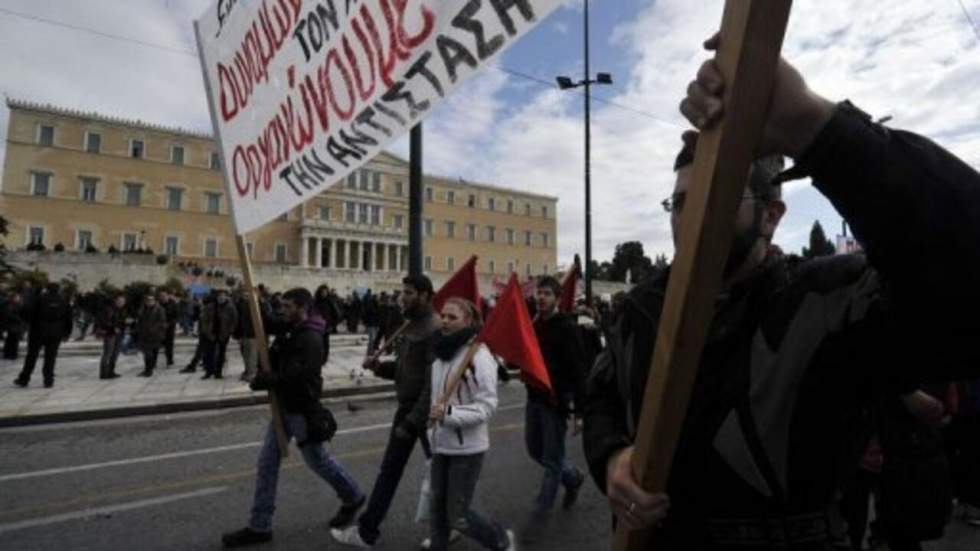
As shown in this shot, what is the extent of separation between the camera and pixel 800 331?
1.25 meters

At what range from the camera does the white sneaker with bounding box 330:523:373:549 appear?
4.25 m

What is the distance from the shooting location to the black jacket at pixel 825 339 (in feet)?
2.95

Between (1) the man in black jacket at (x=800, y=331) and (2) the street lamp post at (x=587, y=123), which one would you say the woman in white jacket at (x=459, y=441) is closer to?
(1) the man in black jacket at (x=800, y=331)

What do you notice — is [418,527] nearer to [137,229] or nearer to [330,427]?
[330,427]

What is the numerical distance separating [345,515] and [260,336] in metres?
1.45

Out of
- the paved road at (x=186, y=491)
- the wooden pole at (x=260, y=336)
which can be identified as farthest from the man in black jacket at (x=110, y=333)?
the wooden pole at (x=260, y=336)

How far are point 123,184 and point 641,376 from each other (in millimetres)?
71259

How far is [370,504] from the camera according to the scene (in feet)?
14.0

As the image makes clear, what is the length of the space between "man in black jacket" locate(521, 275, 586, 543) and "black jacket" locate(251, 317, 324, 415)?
1.70m

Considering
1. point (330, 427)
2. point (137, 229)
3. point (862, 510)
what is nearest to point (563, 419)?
point (330, 427)

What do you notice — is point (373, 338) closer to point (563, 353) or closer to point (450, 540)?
point (563, 353)

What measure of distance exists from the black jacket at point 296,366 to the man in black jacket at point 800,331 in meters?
3.20

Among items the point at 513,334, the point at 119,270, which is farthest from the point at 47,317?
the point at 119,270

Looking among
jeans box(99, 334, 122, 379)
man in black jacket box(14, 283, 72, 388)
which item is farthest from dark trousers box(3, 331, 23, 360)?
man in black jacket box(14, 283, 72, 388)
